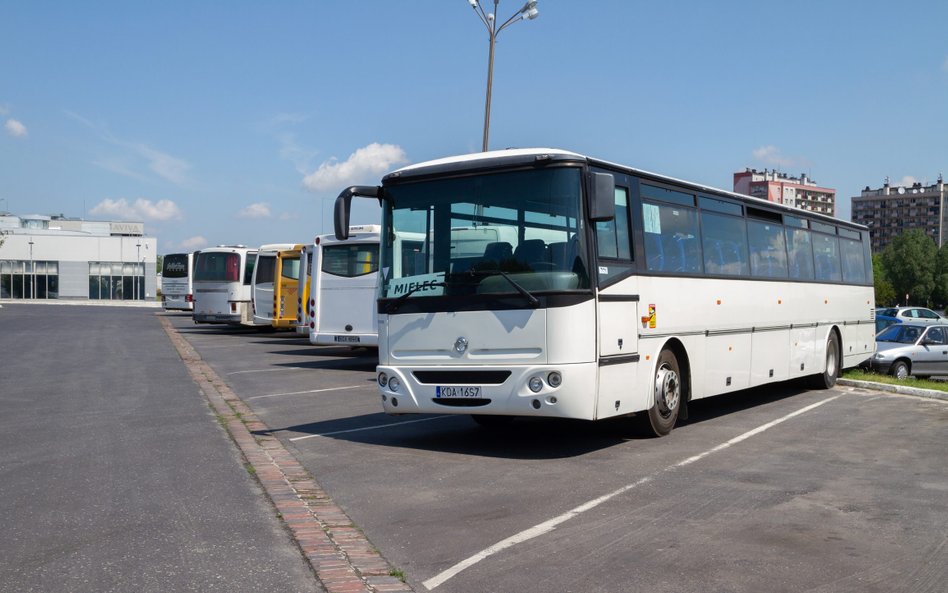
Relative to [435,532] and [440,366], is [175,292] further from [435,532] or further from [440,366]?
[435,532]

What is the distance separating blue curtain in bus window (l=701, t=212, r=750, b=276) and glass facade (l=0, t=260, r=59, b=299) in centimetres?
8896

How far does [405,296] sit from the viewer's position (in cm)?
1030

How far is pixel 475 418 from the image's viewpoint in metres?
12.3

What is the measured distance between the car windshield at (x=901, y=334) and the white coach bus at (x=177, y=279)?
35951 mm

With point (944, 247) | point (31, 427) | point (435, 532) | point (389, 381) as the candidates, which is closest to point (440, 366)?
Result: point (389, 381)

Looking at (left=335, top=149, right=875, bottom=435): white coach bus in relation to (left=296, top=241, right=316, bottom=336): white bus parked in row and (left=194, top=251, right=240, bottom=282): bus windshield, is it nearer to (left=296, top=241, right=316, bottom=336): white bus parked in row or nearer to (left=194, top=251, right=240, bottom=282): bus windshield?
(left=296, top=241, right=316, bottom=336): white bus parked in row

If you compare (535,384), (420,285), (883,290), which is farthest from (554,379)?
(883,290)

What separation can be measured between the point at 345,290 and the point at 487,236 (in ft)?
41.7

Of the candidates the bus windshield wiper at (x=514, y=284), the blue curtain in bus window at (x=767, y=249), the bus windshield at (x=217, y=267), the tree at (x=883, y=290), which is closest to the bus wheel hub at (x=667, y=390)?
the bus windshield wiper at (x=514, y=284)

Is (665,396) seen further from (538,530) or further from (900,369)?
(900,369)

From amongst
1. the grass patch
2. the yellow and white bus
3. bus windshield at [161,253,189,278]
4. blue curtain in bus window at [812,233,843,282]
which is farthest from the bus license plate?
bus windshield at [161,253,189,278]

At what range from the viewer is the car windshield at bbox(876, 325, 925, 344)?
74.2ft

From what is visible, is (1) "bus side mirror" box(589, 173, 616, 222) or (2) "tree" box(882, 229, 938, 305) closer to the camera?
(1) "bus side mirror" box(589, 173, 616, 222)

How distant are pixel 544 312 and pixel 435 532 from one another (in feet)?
10.8
